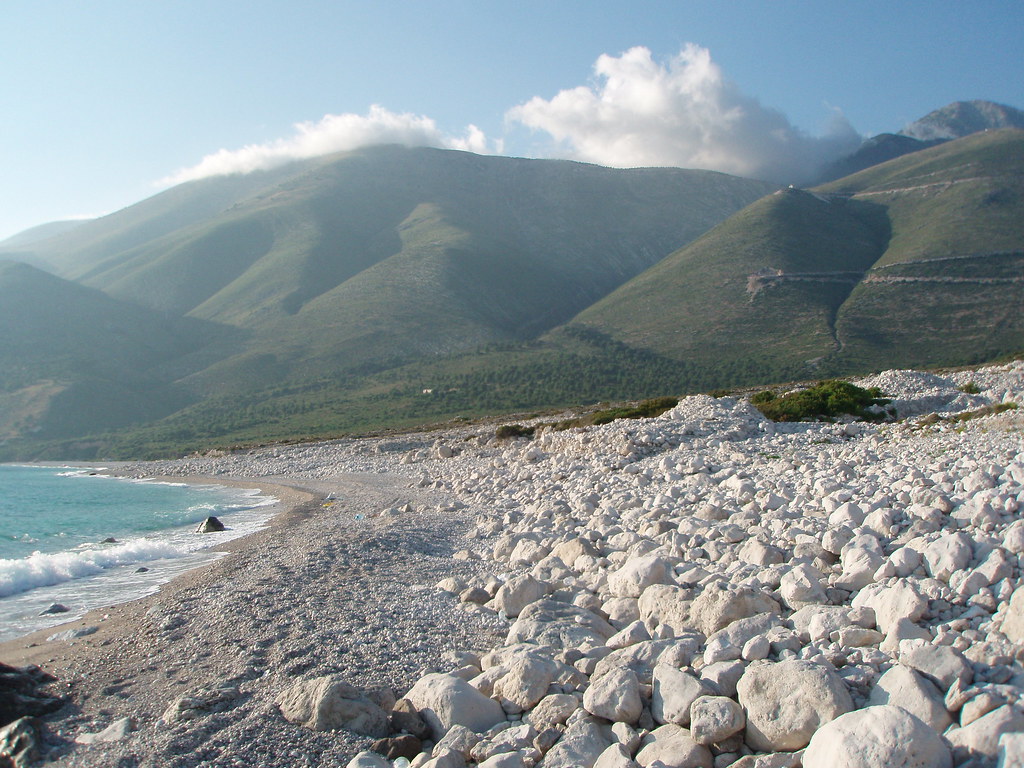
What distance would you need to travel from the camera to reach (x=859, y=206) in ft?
369

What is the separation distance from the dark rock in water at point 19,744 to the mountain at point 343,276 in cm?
8039

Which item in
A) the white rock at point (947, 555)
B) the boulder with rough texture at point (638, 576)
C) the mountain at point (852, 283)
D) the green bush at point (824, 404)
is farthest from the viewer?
the mountain at point (852, 283)

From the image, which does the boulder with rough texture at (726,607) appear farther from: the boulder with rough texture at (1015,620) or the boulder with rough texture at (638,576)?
the boulder with rough texture at (1015,620)

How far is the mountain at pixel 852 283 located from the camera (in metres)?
64.1

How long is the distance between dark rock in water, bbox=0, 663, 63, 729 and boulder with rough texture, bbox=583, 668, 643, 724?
4679 millimetres

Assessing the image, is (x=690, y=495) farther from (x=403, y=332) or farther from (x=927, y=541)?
(x=403, y=332)

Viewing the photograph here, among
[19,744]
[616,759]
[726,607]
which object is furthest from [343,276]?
[616,759]

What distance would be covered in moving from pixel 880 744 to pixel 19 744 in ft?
19.3

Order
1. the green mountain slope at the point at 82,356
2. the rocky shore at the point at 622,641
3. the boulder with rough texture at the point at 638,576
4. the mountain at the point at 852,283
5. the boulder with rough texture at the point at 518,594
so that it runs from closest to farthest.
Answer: the rocky shore at the point at 622,641
the boulder with rough texture at the point at 638,576
the boulder with rough texture at the point at 518,594
the mountain at the point at 852,283
the green mountain slope at the point at 82,356

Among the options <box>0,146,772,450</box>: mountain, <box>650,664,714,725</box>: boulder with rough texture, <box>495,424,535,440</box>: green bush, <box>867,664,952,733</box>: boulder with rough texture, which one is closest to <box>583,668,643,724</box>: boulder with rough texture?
<box>650,664,714,725</box>: boulder with rough texture

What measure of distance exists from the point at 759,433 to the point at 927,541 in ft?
47.9

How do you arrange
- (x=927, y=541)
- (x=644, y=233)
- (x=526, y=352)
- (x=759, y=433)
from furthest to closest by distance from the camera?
1. (x=644, y=233)
2. (x=526, y=352)
3. (x=759, y=433)
4. (x=927, y=541)

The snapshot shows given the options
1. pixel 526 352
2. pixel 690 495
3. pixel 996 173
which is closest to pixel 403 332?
pixel 526 352

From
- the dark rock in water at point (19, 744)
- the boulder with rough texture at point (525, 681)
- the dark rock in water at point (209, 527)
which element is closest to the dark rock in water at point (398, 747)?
the boulder with rough texture at point (525, 681)
